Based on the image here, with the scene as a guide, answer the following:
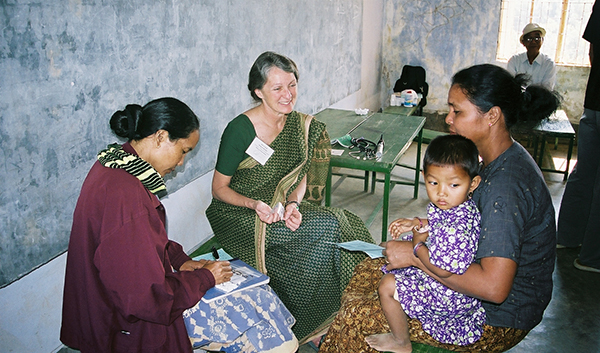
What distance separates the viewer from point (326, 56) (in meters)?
5.68

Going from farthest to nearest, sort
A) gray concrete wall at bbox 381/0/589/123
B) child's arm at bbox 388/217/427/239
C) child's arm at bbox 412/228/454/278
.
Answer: gray concrete wall at bbox 381/0/589/123
child's arm at bbox 388/217/427/239
child's arm at bbox 412/228/454/278

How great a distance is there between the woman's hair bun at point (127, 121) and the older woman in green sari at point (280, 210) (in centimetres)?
96

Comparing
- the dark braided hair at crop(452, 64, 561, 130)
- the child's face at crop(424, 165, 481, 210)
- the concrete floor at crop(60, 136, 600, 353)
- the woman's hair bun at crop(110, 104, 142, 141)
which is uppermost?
the dark braided hair at crop(452, 64, 561, 130)

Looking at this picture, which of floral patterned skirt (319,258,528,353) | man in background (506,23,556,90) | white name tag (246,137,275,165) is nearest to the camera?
floral patterned skirt (319,258,528,353)

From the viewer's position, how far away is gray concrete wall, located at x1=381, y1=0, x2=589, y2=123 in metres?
7.46

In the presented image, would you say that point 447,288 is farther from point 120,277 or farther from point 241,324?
point 120,277

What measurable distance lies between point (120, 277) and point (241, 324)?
60 cm

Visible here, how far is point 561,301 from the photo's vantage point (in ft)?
11.1

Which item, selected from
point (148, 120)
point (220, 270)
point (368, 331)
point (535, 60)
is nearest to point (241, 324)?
point (220, 270)

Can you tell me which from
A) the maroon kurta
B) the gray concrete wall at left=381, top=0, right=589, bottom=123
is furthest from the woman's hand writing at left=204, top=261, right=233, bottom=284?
the gray concrete wall at left=381, top=0, right=589, bottom=123

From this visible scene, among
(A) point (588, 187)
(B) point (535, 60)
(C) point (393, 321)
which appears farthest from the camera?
(B) point (535, 60)

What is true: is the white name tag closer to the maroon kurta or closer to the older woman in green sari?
the older woman in green sari

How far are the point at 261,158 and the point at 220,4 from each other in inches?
52.2

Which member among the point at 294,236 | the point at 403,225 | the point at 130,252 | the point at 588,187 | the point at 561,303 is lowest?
the point at 561,303
